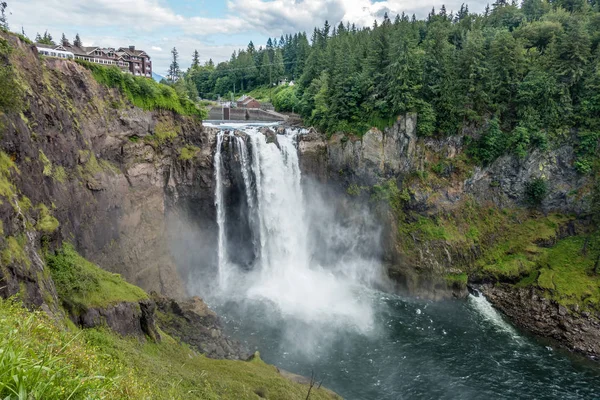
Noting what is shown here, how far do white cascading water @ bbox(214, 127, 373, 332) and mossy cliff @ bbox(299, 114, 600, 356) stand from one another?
3.64 meters

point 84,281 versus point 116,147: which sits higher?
point 116,147

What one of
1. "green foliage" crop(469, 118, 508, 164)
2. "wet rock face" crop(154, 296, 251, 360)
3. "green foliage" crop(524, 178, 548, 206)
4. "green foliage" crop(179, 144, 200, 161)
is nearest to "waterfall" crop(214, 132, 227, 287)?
"green foliage" crop(179, 144, 200, 161)

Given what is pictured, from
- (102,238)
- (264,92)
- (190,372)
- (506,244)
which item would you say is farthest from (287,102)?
(190,372)

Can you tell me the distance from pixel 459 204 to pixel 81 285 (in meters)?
35.4

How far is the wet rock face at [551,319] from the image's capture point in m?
31.1

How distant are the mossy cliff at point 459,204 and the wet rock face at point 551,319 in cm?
132

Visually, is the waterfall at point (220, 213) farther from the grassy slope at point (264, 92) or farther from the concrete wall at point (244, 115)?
the grassy slope at point (264, 92)

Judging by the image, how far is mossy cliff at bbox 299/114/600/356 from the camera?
38500mm

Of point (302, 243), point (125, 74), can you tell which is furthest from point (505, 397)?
point (125, 74)

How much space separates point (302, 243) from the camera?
41625mm

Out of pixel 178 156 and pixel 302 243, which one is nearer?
pixel 178 156

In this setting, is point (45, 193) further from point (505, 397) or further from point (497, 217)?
point (497, 217)

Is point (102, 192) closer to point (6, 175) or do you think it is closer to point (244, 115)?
Answer: point (6, 175)

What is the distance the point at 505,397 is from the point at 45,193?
1171 inches
